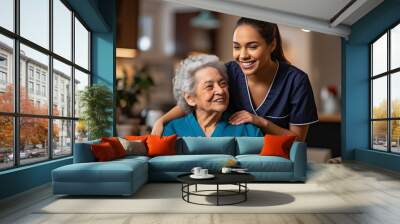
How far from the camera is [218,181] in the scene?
4.23 meters

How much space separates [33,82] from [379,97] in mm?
6701

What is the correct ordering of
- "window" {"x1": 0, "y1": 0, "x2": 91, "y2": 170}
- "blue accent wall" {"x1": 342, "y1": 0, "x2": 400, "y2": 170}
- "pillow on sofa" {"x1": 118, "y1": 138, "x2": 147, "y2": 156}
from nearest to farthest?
1. "window" {"x1": 0, "y1": 0, "x2": 91, "y2": 170}
2. "pillow on sofa" {"x1": 118, "y1": 138, "x2": 147, "y2": 156}
3. "blue accent wall" {"x1": 342, "y1": 0, "x2": 400, "y2": 170}

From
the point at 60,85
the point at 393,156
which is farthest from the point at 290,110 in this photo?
the point at 60,85

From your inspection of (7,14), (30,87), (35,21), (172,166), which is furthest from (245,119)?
(7,14)

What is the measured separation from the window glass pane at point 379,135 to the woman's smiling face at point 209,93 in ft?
11.2

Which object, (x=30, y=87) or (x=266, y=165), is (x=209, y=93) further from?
(x=30, y=87)

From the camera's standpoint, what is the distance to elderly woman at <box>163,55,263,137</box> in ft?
23.6

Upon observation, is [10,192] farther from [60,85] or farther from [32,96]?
[60,85]

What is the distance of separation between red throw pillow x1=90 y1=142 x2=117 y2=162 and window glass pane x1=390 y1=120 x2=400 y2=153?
523 centimetres

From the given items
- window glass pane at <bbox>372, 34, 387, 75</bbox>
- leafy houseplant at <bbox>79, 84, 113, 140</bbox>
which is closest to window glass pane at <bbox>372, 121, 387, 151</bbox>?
window glass pane at <bbox>372, 34, 387, 75</bbox>

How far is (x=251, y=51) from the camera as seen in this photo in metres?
7.37

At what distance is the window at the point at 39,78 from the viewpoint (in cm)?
479

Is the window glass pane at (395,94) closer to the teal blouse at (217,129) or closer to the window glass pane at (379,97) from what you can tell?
the window glass pane at (379,97)

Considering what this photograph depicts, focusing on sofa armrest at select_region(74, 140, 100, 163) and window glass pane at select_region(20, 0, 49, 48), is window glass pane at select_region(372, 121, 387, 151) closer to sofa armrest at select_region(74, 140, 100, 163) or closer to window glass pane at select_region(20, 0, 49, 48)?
sofa armrest at select_region(74, 140, 100, 163)
